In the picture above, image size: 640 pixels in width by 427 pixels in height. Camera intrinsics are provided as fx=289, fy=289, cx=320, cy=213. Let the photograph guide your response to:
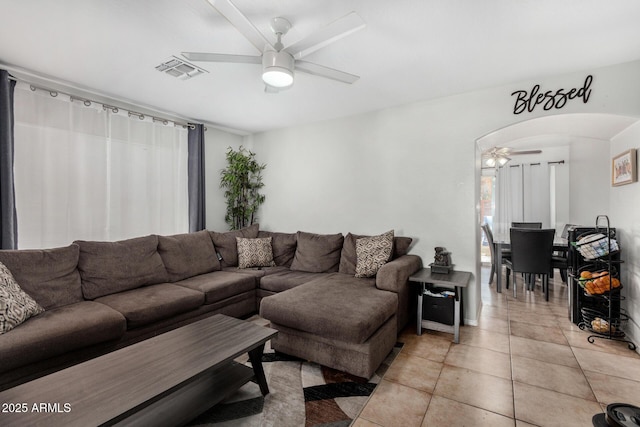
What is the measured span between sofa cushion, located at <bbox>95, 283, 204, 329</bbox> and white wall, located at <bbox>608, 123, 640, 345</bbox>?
3.85m

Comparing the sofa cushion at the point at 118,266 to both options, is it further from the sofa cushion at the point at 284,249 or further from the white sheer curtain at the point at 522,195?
the white sheer curtain at the point at 522,195

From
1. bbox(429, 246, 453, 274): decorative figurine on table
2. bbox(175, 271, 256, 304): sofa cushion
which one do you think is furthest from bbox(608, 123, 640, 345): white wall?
bbox(175, 271, 256, 304): sofa cushion

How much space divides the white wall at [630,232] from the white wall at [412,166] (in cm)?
50

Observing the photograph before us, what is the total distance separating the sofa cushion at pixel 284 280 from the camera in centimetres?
317

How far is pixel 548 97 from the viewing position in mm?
2662

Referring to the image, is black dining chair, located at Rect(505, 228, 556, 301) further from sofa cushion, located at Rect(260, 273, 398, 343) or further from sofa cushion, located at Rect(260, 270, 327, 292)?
sofa cushion, located at Rect(260, 270, 327, 292)

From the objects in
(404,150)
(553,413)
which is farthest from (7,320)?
(404,150)

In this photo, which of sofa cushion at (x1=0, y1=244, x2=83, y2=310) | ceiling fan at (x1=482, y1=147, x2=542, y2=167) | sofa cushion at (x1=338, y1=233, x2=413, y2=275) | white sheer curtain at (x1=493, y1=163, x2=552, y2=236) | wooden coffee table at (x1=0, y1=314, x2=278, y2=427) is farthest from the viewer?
white sheer curtain at (x1=493, y1=163, x2=552, y2=236)

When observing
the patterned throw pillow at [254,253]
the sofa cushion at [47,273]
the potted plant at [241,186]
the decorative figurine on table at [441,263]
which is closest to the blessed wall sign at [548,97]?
the decorative figurine on table at [441,263]

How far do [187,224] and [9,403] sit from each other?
116 inches

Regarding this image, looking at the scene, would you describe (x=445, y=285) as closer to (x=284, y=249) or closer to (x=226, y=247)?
(x=284, y=249)

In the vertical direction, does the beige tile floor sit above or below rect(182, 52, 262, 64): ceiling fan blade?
below

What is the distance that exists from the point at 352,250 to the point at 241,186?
2.17m

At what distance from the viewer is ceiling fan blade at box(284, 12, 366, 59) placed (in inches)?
60.1
